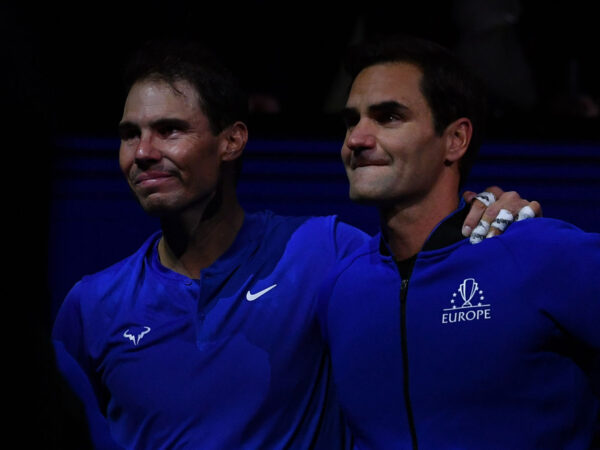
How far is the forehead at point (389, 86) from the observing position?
6.27ft

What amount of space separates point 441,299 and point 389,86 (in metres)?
0.53

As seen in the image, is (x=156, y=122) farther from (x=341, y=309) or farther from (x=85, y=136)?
(x=341, y=309)

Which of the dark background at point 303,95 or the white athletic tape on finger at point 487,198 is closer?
the white athletic tape on finger at point 487,198

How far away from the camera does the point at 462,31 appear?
3.15 meters

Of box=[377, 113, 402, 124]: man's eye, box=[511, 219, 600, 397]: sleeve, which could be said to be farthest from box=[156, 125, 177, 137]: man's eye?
box=[511, 219, 600, 397]: sleeve

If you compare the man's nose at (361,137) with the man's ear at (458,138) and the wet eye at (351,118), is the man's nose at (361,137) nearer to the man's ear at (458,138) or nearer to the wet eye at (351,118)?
the wet eye at (351,118)

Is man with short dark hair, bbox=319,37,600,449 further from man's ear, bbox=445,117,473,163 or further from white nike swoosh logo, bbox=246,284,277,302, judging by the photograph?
white nike swoosh logo, bbox=246,284,277,302

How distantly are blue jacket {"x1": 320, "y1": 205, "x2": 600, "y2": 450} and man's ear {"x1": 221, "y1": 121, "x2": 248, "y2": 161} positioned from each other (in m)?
0.62

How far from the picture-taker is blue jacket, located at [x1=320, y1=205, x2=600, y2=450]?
1633 millimetres

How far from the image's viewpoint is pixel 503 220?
1.78 m

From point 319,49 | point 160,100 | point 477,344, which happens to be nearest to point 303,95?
point 319,49

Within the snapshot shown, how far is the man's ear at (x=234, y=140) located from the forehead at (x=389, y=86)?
46 centimetres

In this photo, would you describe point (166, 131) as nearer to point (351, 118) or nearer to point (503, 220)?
point (351, 118)

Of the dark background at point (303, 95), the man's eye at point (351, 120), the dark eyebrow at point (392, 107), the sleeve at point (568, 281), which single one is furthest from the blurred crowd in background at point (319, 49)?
the sleeve at point (568, 281)
